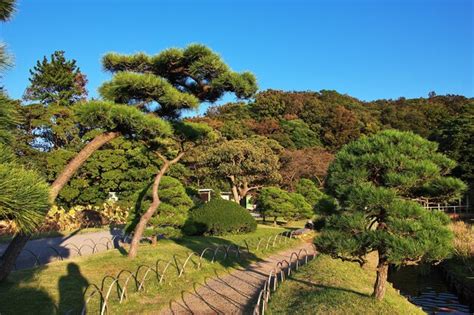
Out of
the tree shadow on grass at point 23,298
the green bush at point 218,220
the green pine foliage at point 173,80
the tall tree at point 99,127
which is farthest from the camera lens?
the green bush at point 218,220

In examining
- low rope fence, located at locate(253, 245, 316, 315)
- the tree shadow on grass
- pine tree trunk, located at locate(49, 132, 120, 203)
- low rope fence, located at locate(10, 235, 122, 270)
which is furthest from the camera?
low rope fence, located at locate(10, 235, 122, 270)

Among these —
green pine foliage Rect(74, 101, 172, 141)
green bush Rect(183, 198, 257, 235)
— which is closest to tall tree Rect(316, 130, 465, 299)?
green pine foliage Rect(74, 101, 172, 141)

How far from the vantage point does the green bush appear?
14906 mm

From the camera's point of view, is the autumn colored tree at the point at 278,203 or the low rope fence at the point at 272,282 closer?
the low rope fence at the point at 272,282

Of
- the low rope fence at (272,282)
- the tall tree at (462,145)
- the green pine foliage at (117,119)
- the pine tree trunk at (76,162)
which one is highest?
the tall tree at (462,145)

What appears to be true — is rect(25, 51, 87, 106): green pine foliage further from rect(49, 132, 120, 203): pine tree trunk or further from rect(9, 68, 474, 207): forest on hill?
rect(49, 132, 120, 203): pine tree trunk

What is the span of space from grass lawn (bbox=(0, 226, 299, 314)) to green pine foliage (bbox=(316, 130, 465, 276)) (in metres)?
2.90

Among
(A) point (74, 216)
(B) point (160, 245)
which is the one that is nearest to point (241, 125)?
(A) point (74, 216)

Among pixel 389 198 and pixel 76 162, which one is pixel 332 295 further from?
pixel 76 162

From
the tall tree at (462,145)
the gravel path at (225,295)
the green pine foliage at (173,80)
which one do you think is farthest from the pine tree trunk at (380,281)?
the tall tree at (462,145)

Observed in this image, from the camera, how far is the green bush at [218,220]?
14906 millimetres

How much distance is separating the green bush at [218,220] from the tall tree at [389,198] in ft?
32.2

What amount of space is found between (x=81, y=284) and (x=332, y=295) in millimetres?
4022

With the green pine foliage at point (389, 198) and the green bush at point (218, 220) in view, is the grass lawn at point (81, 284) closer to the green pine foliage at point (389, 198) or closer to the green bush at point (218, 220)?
the green pine foliage at point (389, 198)
